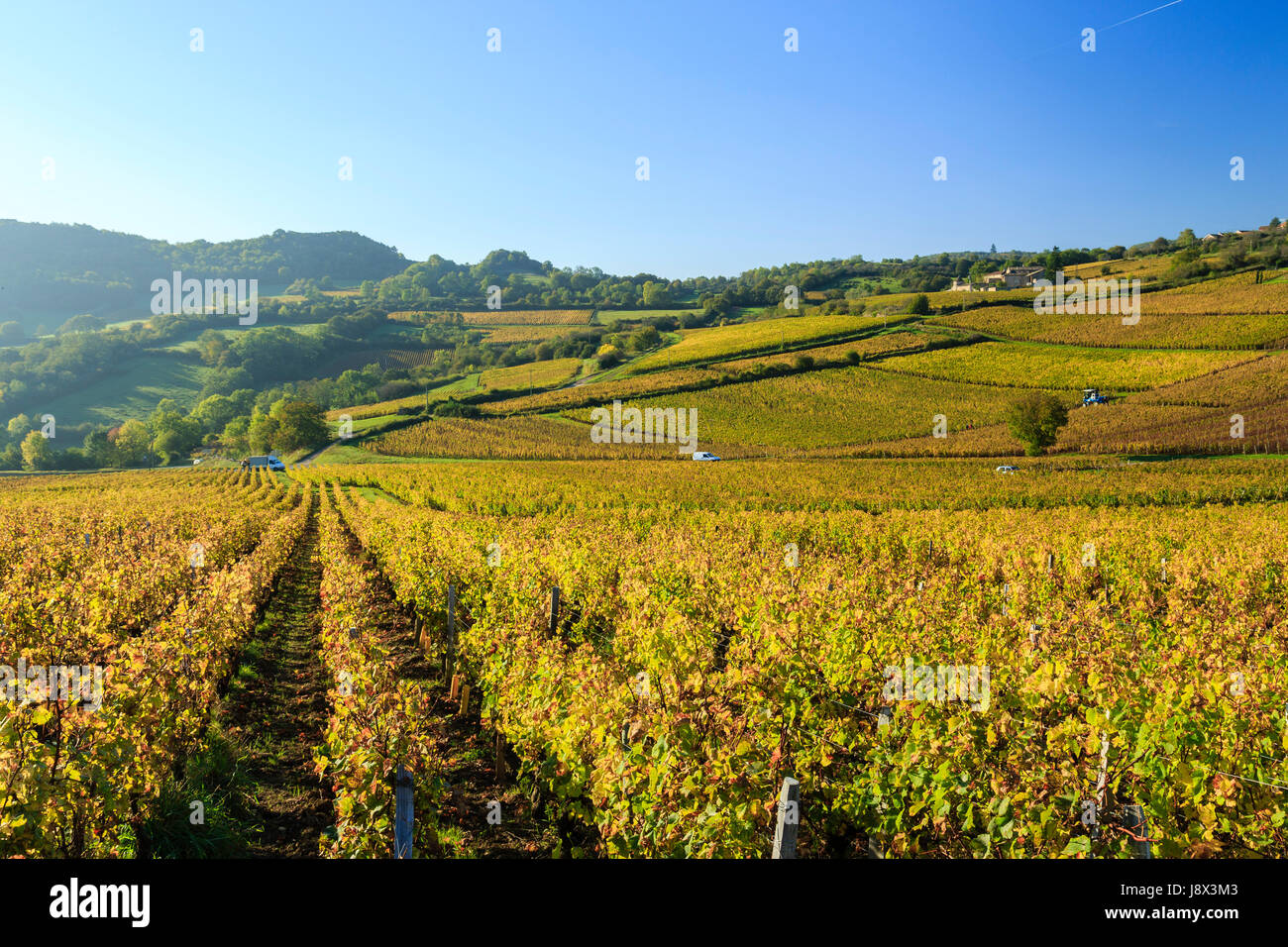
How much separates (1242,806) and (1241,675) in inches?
56.4

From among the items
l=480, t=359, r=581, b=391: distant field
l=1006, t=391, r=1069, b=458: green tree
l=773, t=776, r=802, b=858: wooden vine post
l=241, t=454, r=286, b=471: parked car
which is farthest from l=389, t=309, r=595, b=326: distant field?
l=773, t=776, r=802, b=858: wooden vine post

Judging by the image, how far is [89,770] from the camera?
4.76 m

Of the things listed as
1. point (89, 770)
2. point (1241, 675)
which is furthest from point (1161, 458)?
point (89, 770)

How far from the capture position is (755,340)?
3780 inches

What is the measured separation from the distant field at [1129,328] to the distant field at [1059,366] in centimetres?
306

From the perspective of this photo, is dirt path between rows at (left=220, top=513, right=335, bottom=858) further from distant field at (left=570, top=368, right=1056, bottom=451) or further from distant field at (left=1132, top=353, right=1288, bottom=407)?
distant field at (left=1132, top=353, right=1288, bottom=407)

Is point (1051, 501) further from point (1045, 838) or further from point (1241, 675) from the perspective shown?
point (1045, 838)

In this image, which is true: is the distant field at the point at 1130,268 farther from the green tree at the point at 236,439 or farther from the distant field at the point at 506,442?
the green tree at the point at 236,439

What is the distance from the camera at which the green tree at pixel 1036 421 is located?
49.6m

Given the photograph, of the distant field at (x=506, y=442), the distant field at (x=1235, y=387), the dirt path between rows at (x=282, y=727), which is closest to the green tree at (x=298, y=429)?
the distant field at (x=506, y=442)

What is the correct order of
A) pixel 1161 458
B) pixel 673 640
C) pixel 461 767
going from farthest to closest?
1. pixel 1161 458
2. pixel 461 767
3. pixel 673 640

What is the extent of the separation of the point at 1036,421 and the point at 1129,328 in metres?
43.7

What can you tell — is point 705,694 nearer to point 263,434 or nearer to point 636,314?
point 263,434

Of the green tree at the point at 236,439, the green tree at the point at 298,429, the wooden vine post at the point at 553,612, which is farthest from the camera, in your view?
the green tree at the point at 236,439
